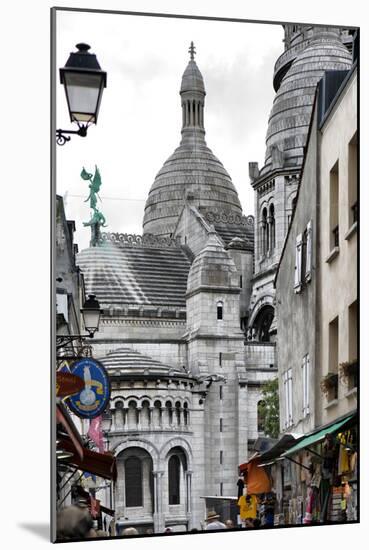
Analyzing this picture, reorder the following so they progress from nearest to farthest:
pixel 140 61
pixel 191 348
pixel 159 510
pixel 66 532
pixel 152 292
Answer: pixel 66 532 → pixel 140 61 → pixel 159 510 → pixel 152 292 → pixel 191 348

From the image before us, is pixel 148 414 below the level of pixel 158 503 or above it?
above

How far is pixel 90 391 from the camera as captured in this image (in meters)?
19.6

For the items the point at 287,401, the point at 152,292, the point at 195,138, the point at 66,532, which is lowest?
the point at 66,532

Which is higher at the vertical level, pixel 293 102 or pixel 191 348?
pixel 293 102

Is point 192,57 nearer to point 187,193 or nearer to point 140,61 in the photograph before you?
point 140,61

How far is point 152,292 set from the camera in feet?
77.6

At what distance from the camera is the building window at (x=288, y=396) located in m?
22.2

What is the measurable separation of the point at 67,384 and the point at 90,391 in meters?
0.55

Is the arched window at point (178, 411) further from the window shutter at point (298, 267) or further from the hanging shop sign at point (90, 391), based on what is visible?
the hanging shop sign at point (90, 391)

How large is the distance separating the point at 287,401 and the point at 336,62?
468 cm

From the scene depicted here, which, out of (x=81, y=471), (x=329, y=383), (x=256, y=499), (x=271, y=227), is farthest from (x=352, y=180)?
(x=81, y=471)

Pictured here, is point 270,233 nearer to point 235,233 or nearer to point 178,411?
point 235,233

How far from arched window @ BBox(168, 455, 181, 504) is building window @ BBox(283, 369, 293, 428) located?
1720 mm

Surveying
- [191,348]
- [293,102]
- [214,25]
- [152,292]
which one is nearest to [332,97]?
[293,102]
